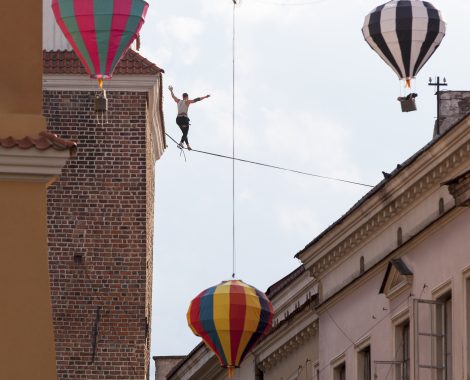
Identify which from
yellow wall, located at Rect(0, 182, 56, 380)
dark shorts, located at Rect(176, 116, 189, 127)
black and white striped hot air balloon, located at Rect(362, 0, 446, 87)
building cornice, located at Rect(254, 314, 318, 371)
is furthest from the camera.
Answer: dark shorts, located at Rect(176, 116, 189, 127)

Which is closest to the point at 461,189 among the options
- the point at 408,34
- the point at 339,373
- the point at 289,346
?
the point at 408,34

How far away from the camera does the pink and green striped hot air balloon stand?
3366cm

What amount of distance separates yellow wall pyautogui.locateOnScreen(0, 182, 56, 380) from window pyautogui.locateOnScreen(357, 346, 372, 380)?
40.0ft

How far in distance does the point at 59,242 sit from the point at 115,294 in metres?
1.16

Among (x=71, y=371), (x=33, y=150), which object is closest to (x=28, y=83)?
(x=33, y=150)

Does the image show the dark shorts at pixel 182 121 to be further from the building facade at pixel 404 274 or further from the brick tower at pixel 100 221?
the building facade at pixel 404 274

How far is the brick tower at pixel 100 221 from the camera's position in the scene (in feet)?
124

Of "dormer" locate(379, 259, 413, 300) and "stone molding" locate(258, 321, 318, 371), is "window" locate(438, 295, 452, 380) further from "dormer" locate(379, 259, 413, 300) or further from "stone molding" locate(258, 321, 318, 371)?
"stone molding" locate(258, 321, 318, 371)

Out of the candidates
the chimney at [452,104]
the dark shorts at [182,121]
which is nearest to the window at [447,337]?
the chimney at [452,104]

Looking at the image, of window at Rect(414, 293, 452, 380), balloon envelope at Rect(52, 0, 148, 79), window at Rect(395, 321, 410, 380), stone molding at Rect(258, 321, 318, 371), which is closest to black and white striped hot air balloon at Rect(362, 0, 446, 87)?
window at Rect(395, 321, 410, 380)

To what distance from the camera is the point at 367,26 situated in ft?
108

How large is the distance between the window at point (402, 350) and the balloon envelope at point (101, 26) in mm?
5531

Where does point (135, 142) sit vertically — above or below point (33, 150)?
above

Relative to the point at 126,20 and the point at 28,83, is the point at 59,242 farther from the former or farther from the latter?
the point at 28,83
